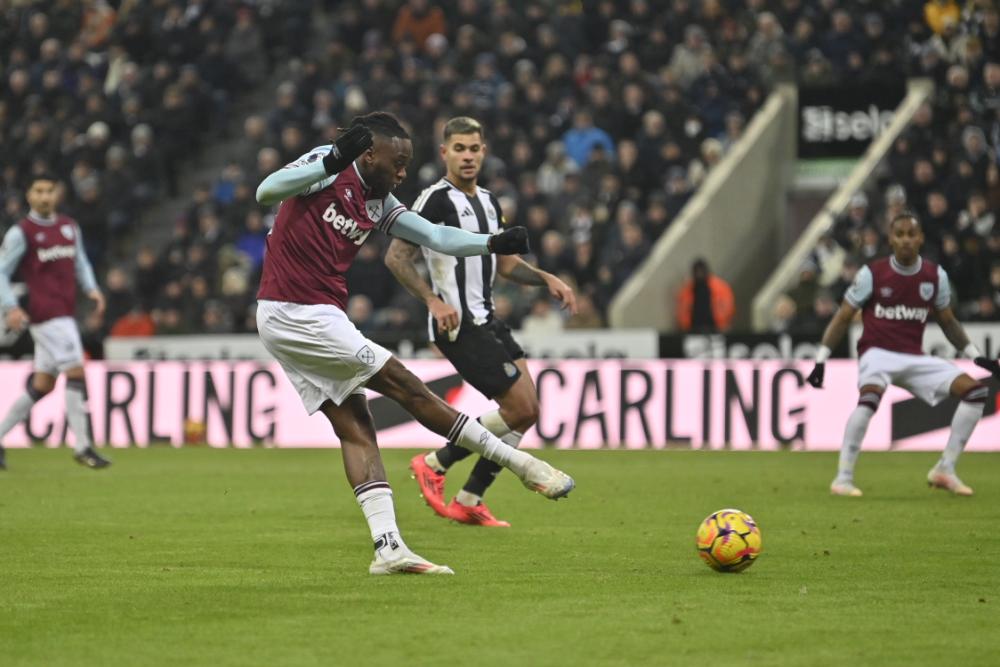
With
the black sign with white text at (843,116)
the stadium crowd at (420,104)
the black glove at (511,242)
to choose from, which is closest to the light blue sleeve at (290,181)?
the black glove at (511,242)

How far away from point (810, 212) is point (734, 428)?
719cm

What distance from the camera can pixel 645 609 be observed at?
7.02 m

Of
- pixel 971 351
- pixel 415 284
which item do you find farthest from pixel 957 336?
pixel 415 284

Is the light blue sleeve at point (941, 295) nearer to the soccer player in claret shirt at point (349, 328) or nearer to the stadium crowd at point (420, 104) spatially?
the soccer player in claret shirt at point (349, 328)

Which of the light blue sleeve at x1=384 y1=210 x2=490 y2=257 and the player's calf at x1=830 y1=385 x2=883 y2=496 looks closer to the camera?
the light blue sleeve at x1=384 y1=210 x2=490 y2=257

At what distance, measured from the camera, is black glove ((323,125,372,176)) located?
24.9 ft

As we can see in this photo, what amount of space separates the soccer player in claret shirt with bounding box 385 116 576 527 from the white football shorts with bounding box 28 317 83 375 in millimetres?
5703

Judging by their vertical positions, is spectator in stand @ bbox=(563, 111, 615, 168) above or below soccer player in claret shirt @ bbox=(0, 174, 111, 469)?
above

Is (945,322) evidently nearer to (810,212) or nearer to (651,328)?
(651,328)

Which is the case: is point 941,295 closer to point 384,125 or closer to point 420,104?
point 384,125

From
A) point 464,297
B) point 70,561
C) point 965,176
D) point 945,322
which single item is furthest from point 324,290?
point 965,176

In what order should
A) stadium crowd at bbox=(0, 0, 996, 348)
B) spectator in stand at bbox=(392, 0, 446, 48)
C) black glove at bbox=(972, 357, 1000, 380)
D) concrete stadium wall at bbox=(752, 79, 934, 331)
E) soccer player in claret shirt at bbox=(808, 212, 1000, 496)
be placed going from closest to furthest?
1. black glove at bbox=(972, 357, 1000, 380)
2. soccer player in claret shirt at bbox=(808, 212, 1000, 496)
3. concrete stadium wall at bbox=(752, 79, 934, 331)
4. stadium crowd at bbox=(0, 0, 996, 348)
5. spectator in stand at bbox=(392, 0, 446, 48)

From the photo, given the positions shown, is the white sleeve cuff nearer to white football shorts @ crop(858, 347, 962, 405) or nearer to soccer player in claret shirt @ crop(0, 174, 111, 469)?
white football shorts @ crop(858, 347, 962, 405)

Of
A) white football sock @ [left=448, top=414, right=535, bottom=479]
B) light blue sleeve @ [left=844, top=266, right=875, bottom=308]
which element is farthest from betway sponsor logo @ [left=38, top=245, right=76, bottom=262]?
white football sock @ [left=448, top=414, right=535, bottom=479]
